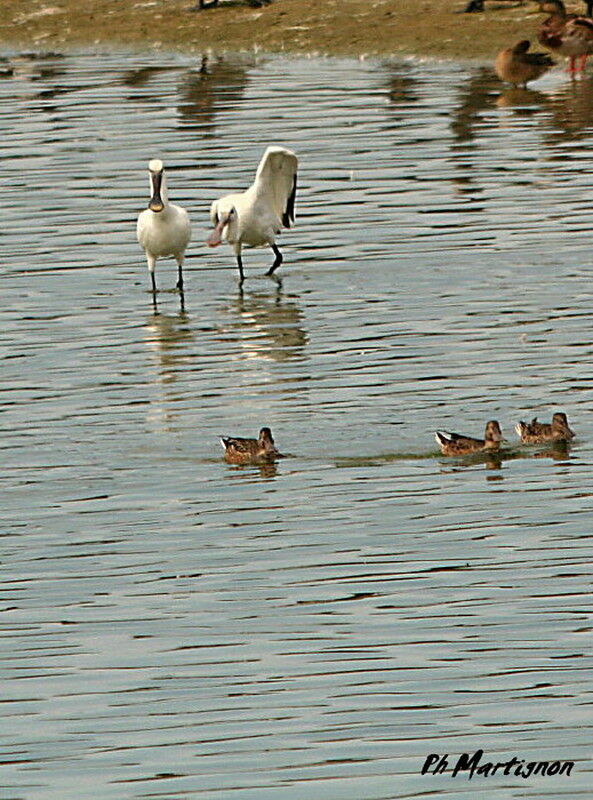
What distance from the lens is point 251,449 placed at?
12.3 meters

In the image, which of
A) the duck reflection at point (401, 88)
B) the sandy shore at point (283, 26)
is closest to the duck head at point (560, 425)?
the duck reflection at point (401, 88)

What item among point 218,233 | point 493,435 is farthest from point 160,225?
point 493,435

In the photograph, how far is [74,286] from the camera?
1836cm

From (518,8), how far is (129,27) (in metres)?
6.73

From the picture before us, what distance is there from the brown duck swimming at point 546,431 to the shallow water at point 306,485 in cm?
14

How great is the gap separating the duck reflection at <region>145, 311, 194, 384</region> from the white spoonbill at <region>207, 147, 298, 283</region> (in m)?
1.45

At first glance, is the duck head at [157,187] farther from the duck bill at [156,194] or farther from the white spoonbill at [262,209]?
the white spoonbill at [262,209]

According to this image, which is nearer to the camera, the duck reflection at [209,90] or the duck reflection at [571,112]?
the duck reflection at [571,112]

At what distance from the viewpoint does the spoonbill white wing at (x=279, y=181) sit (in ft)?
61.3

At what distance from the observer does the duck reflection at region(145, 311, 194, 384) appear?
1543cm

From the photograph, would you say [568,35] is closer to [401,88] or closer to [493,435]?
[401,88]

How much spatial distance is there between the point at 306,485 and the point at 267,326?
16.3 feet

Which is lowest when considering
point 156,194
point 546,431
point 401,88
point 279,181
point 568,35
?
point 401,88

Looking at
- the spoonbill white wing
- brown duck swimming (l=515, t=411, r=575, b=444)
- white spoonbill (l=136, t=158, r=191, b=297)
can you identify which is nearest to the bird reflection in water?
brown duck swimming (l=515, t=411, r=575, b=444)
